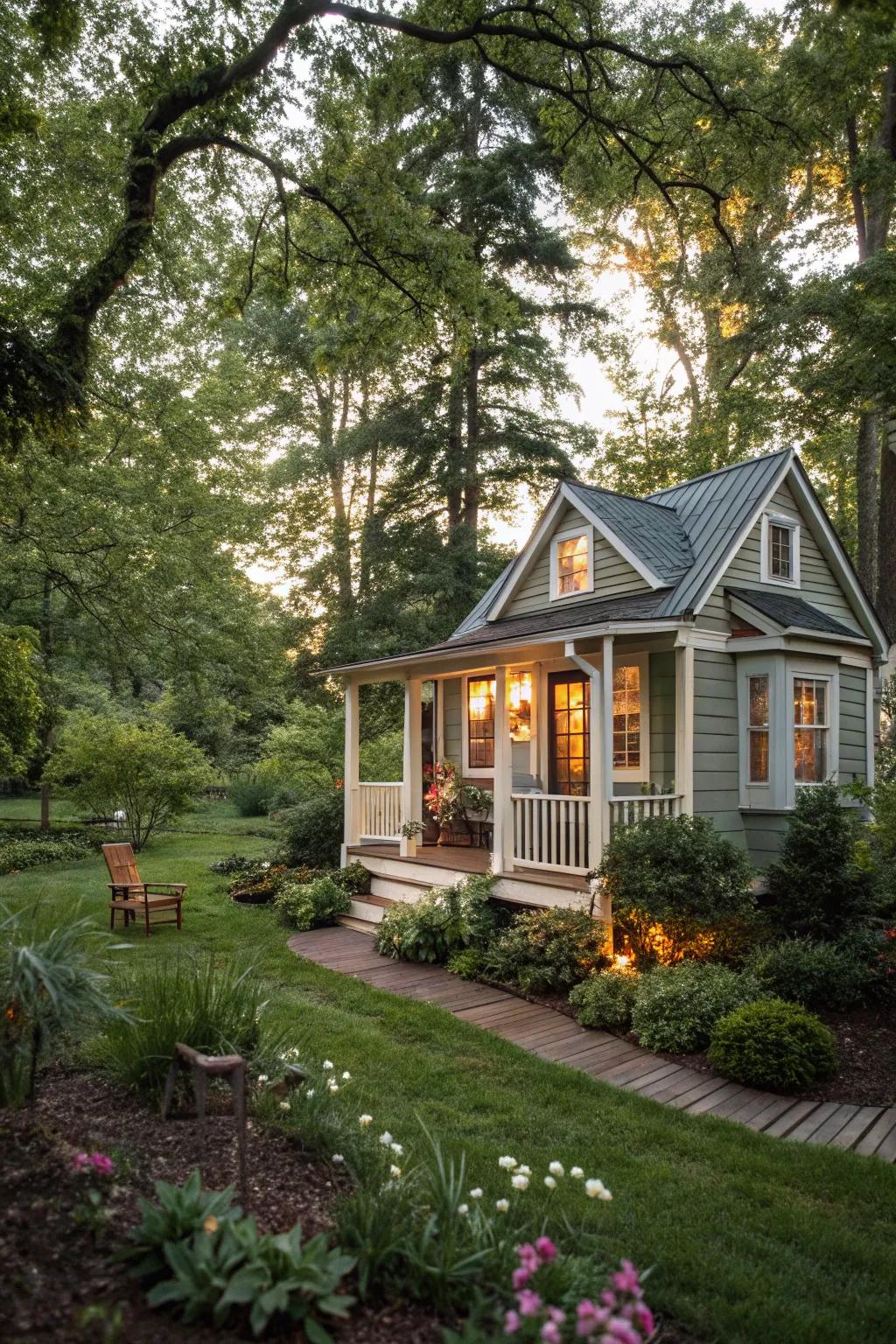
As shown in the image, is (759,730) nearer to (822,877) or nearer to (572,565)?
(822,877)

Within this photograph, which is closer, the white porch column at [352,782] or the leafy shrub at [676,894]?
the leafy shrub at [676,894]

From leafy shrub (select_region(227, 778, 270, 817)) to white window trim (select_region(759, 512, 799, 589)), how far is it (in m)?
16.0

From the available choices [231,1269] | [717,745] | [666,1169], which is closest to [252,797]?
[717,745]

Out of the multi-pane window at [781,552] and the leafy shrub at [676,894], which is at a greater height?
the multi-pane window at [781,552]

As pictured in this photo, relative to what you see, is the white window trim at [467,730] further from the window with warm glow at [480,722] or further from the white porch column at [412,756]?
A: the white porch column at [412,756]

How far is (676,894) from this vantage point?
7.16 m

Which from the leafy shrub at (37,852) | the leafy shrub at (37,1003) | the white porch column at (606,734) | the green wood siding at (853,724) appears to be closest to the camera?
the leafy shrub at (37,1003)

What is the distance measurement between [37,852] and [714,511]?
45.4 ft

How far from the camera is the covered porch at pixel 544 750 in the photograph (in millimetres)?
8227

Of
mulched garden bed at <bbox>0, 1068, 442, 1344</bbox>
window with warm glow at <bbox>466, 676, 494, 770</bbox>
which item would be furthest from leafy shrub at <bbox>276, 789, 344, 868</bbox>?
mulched garden bed at <bbox>0, 1068, 442, 1344</bbox>

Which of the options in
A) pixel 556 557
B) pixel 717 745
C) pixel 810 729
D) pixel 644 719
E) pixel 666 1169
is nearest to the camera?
pixel 666 1169

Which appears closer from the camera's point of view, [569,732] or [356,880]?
[569,732]

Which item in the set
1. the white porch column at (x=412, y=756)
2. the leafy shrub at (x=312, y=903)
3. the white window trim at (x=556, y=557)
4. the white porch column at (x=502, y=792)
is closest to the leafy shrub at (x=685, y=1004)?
the white porch column at (x=502, y=792)

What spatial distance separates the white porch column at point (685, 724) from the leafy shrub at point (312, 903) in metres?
4.83
